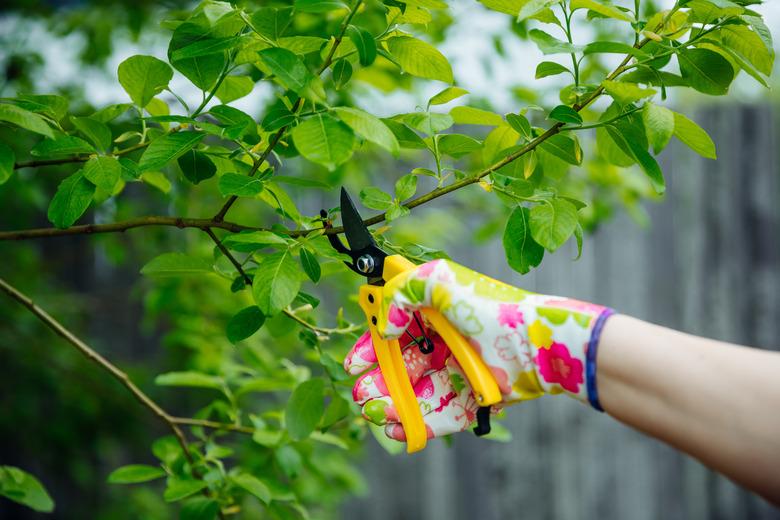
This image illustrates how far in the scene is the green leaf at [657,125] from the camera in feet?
2.22

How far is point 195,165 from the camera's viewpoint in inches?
34.6

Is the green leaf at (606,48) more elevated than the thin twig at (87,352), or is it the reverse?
the green leaf at (606,48)

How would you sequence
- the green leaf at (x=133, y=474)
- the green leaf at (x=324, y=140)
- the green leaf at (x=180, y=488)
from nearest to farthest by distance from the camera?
the green leaf at (x=324, y=140)
the green leaf at (x=180, y=488)
the green leaf at (x=133, y=474)

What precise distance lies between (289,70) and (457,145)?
0.97 ft

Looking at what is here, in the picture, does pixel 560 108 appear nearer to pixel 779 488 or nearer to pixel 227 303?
pixel 779 488

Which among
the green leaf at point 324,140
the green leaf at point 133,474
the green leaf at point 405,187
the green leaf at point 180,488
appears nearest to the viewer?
the green leaf at point 324,140

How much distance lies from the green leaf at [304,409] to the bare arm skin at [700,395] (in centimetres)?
46

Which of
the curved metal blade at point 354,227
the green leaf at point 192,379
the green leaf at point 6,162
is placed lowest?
the green leaf at point 192,379

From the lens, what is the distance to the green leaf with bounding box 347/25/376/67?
2.20 ft

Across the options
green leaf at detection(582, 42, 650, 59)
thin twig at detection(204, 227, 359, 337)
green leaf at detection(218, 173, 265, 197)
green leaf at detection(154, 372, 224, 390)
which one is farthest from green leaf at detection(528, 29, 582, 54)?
green leaf at detection(154, 372, 224, 390)

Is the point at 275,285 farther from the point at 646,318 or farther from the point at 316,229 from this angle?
the point at 646,318

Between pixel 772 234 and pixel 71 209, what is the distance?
2.86m

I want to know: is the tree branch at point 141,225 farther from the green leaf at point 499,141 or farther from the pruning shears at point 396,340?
the green leaf at point 499,141

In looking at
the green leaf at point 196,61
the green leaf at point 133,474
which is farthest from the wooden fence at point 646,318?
the green leaf at point 196,61
